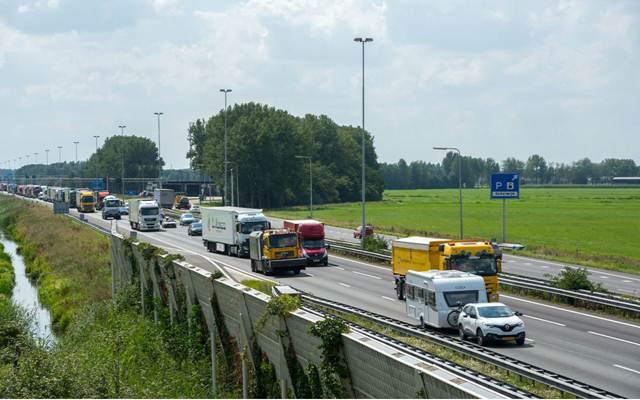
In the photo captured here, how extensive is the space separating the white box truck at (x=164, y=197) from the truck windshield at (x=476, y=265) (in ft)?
345

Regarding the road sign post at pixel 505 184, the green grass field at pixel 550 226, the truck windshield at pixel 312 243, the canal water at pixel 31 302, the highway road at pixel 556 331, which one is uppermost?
the road sign post at pixel 505 184

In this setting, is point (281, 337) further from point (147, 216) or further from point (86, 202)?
point (86, 202)

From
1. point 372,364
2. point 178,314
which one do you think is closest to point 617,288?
point 178,314

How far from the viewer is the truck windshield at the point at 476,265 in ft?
120

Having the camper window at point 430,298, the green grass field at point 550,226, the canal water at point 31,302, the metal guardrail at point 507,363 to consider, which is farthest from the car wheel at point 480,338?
the green grass field at point 550,226

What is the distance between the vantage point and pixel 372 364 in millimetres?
15500

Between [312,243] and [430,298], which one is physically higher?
[430,298]

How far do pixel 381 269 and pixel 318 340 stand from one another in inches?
1545

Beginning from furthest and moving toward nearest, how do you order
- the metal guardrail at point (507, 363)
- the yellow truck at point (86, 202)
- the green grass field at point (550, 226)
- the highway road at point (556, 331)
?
the yellow truck at point (86, 202) < the green grass field at point (550, 226) < the highway road at point (556, 331) < the metal guardrail at point (507, 363)

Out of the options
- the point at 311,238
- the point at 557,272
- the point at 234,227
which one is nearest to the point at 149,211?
the point at 234,227

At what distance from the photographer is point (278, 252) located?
52781 mm

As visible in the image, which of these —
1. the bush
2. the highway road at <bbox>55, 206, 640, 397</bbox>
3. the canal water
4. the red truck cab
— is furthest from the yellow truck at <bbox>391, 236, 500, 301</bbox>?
the red truck cab

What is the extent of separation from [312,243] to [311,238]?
45cm

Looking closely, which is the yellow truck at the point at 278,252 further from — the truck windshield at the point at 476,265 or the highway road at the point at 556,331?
the truck windshield at the point at 476,265
